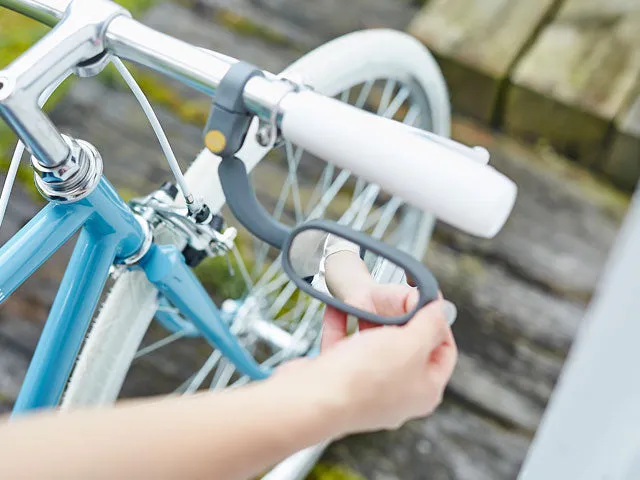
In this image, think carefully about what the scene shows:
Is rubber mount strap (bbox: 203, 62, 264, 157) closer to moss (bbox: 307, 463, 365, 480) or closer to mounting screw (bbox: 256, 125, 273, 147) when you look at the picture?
mounting screw (bbox: 256, 125, 273, 147)

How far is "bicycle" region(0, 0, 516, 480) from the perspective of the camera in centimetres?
34

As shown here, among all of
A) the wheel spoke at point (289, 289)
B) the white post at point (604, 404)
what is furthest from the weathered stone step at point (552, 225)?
the white post at point (604, 404)

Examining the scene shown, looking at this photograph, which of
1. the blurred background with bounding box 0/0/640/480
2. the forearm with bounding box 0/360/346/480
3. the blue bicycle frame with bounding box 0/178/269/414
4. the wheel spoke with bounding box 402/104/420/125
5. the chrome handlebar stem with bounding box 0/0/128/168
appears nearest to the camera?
the forearm with bounding box 0/360/346/480

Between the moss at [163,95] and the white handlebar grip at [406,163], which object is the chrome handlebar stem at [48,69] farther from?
the moss at [163,95]

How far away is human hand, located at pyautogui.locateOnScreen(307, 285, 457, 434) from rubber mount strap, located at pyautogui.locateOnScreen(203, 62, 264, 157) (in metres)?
0.13

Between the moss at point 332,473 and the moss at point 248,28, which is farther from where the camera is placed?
the moss at point 248,28

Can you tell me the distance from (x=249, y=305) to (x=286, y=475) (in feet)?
0.75

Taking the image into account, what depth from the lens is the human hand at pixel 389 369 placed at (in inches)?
12.0

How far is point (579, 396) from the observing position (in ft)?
2.59

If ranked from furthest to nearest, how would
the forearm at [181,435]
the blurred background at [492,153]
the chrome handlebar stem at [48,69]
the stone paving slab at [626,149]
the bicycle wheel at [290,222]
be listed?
the stone paving slab at [626,149], the blurred background at [492,153], the bicycle wheel at [290,222], the chrome handlebar stem at [48,69], the forearm at [181,435]

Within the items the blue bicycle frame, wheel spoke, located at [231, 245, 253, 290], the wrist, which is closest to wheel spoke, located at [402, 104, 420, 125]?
wheel spoke, located at [231, 245, 253, 290]

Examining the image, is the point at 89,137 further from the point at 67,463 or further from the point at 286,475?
the point at 67,463

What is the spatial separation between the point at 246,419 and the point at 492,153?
1.00 meters

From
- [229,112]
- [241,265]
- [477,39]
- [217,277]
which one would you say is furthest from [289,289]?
[229,112]
